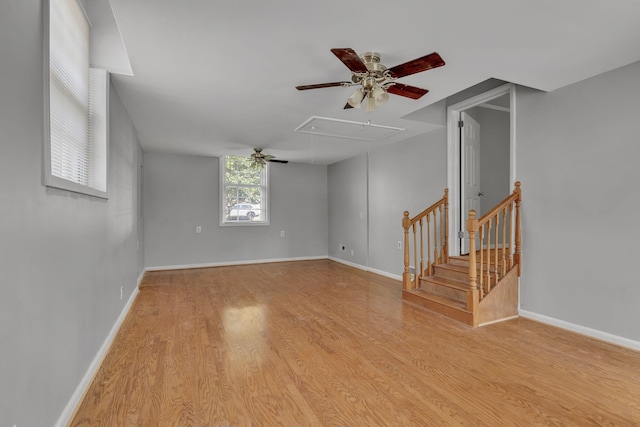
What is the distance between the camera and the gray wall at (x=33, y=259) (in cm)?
116

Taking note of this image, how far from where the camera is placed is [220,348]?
8.67 feet

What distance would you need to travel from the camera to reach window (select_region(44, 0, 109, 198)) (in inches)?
69.6

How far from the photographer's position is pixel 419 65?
220cm

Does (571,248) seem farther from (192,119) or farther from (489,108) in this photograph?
(192,119)

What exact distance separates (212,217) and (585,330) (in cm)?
603

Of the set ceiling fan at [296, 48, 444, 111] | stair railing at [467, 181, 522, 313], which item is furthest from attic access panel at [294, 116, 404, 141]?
stair railing at [467, 181, 522, 313]

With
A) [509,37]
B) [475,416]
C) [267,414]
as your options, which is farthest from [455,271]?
[267,414]

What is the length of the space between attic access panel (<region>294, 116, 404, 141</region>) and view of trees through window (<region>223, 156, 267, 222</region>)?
2445mm

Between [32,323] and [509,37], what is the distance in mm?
3071

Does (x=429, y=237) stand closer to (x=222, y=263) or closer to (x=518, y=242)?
(x=518, y=242)

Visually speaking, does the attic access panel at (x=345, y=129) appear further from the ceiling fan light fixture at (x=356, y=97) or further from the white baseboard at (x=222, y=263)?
the white baseboard at (x=222, y=263)

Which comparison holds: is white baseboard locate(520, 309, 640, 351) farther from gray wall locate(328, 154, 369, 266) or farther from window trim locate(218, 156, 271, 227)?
window trim locate(218, 156, 271, 227)

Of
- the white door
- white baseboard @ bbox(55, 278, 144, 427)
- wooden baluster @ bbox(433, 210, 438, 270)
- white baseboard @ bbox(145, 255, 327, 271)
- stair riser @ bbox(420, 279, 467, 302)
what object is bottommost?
white baseboard @ bbox(55, 278, 144, 427)

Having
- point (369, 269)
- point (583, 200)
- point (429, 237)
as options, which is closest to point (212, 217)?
point (369, 269)
